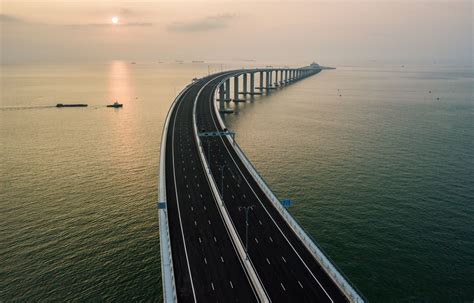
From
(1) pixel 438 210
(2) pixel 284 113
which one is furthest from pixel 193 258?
(2) pixel 284 113

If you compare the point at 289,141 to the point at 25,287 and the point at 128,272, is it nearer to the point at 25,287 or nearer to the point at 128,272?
the point at 128,272

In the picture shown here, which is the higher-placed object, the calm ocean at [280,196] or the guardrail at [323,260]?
the guardrail at [323,260]

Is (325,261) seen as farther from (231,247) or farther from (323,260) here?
(231,247)

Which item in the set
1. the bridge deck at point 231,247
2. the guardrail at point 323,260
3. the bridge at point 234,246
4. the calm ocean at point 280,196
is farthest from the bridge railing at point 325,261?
the calm ocean at point 280,196

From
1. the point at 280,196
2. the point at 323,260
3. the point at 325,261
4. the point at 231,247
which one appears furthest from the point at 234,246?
the point at 280,196

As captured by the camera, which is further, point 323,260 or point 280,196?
point 280,196

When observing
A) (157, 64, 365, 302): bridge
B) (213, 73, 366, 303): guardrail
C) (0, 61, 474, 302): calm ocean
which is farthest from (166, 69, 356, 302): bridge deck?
(0, 61, 474, 302): calm ocean

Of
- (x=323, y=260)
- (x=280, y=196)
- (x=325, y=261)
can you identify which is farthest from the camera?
(x=280, y=196)

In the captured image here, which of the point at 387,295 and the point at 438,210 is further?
the point at 438,210

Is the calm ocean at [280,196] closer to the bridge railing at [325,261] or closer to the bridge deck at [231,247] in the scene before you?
the bridge deck at [231,247]

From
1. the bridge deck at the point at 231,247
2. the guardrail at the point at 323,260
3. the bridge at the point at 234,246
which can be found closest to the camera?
the guardrail at the point at 323,260

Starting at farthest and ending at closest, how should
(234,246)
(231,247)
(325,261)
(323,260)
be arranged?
(234,246) < (231,247) < (323,260) < (325,261)
